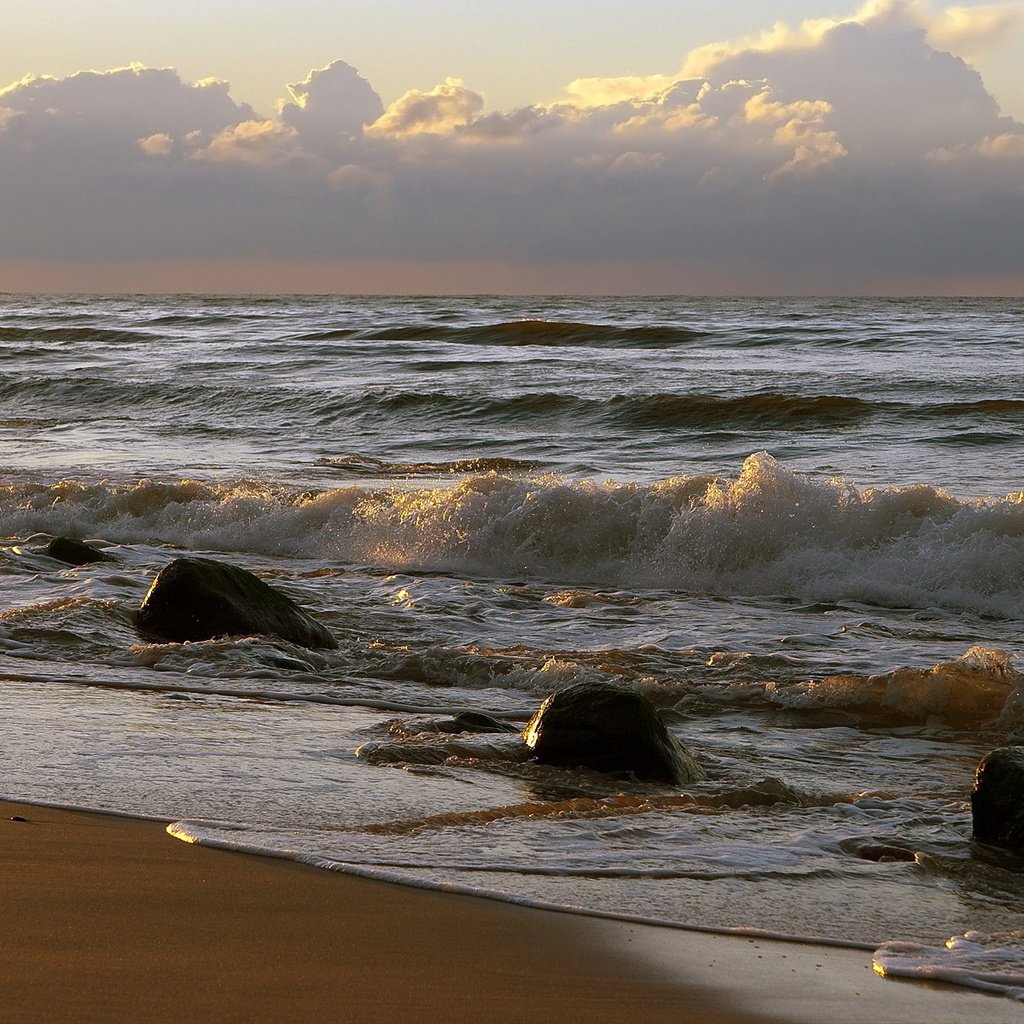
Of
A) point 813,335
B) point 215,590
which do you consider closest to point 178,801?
point 215,590

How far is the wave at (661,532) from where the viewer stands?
7.93m

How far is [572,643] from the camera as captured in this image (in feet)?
21.0

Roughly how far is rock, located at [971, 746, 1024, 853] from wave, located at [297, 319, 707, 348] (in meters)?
23.3

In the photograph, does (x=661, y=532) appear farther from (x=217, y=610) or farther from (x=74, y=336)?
(x=74, y=336)

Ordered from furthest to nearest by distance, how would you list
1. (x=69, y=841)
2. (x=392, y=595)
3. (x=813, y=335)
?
1. (x=813, y=335)
2. (x=392, y=595)
3. (x=69, y=841)

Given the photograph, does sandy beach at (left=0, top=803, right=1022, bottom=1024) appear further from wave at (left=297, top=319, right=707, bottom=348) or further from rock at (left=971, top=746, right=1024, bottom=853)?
wave at (left=297, top=319, right=707, bottom=348)

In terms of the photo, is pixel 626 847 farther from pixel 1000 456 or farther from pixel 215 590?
pixel 1000 456

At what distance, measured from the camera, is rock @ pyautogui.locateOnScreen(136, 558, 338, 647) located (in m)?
6.05

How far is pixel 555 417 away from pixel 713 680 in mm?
11281

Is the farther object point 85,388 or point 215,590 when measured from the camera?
point 85,388

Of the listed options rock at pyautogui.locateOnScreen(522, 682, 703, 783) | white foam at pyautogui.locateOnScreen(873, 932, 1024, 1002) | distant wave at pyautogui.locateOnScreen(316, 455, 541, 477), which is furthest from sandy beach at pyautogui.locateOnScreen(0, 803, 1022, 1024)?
distant wave at pyautogui.locateOnScreen(316, 455, 541, 477)

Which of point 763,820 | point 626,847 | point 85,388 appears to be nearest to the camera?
point 626,847

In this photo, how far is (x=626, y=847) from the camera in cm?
341

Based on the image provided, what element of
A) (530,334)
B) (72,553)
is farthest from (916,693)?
(530,334)
